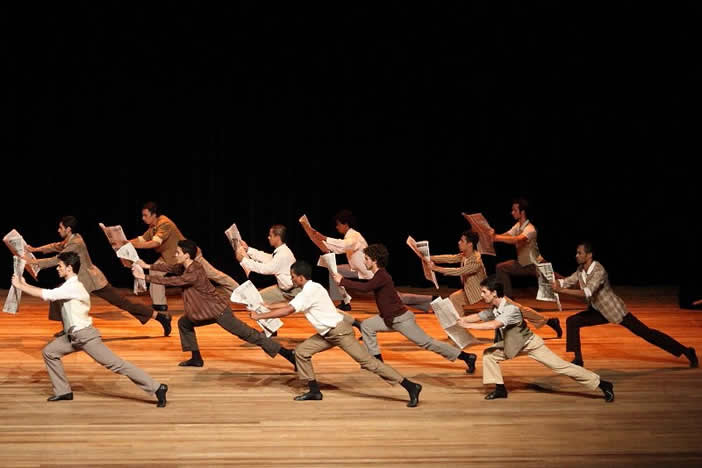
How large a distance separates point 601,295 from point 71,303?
4.37 m

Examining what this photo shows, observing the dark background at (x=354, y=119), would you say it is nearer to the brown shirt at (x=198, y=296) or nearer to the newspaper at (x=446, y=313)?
the brown shirt at (x=198, y=296)

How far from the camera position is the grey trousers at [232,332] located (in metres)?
7.88

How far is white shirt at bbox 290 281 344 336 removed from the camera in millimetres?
6922

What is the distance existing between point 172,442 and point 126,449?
0.30m

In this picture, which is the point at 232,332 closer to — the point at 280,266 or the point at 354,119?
the point at 280,266

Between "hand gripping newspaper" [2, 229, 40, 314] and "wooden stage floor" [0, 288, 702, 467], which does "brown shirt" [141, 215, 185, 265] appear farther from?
"hand gripping newspaper" [2, 229, 40, 314]

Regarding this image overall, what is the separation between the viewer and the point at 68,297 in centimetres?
678

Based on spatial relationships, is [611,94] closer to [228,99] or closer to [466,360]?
[228,99]

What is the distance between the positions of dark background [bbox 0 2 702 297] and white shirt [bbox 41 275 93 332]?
6.39 metres

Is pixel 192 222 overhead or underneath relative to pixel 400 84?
underneath

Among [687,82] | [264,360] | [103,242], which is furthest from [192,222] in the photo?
[687,82]

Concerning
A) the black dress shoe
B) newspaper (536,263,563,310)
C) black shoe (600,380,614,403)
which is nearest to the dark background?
newspaper (536,263,563,310)

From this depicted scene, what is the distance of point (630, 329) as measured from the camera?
8.11m

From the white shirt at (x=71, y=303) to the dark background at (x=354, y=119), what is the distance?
6.39m
